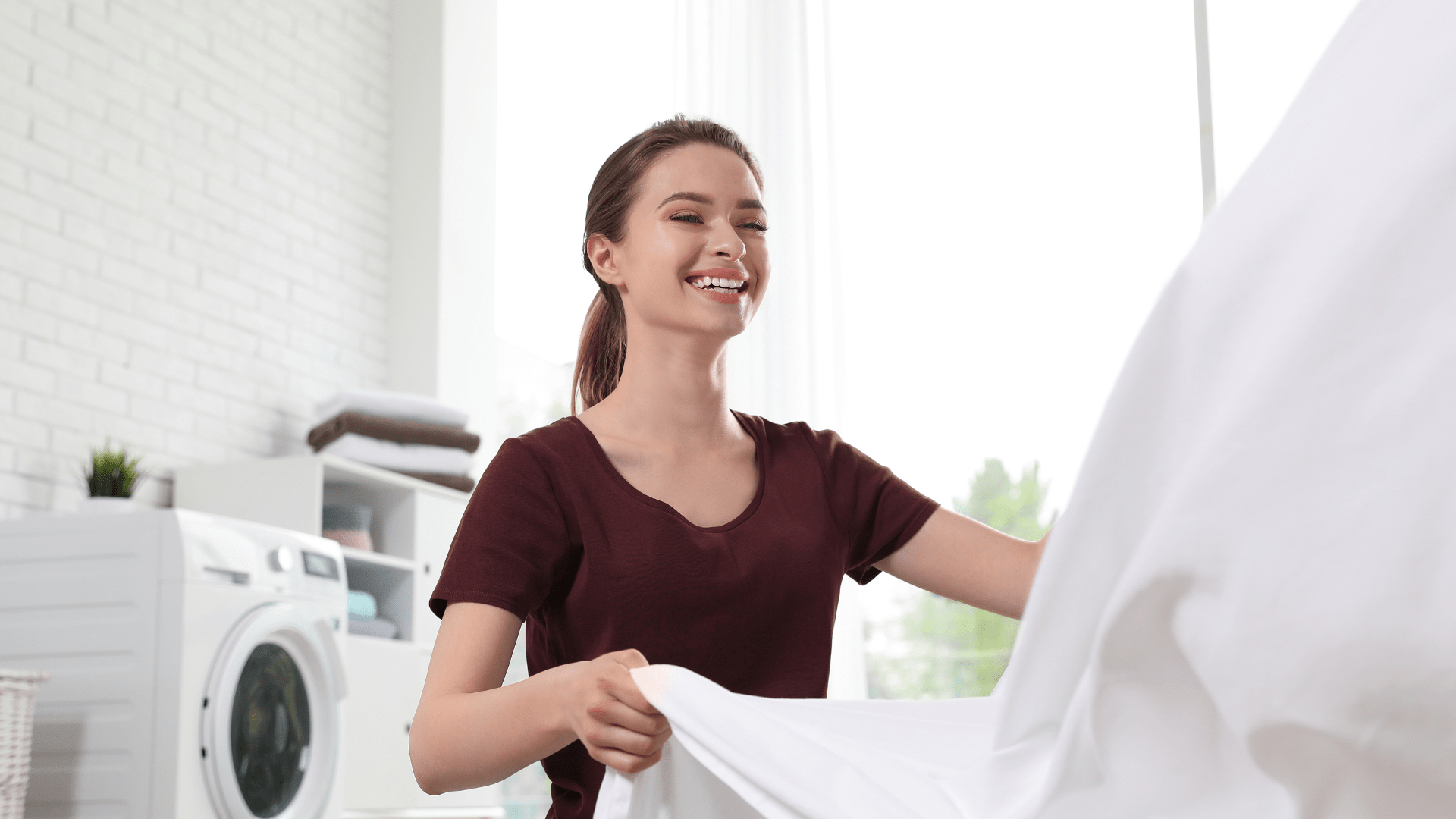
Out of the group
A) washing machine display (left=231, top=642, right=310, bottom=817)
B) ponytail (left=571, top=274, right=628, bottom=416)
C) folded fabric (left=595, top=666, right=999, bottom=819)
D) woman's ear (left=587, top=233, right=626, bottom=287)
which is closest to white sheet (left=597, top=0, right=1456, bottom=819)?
folded fabric (left=595, top=666, right=999, bottom=819)

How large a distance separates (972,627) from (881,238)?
4.08ft

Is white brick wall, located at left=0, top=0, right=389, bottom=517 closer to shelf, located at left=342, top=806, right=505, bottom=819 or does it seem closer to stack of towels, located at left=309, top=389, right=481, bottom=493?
stack of towels, located at left=309, top=389, right=481, bottom=493

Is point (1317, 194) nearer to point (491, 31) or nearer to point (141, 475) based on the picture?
point (141, 475)

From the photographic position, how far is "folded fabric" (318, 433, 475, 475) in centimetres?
371

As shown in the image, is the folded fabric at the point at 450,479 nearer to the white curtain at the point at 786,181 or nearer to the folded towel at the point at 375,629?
the folded towel at the point at 375,629

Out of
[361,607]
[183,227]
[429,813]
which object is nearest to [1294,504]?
[361,607]

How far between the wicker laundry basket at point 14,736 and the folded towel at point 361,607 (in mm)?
1081

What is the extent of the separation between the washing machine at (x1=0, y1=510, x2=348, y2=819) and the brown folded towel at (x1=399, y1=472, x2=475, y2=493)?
1024mm

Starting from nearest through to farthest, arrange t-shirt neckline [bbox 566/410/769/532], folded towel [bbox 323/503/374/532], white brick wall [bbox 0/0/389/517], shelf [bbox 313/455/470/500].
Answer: t-shirt neckline [bbox 566/410/769/532]
white brick wall [bbox 0/0/389/517]
shelf [bbox 313/455/470/500]
folded towel [bbox 323/503/374/532]

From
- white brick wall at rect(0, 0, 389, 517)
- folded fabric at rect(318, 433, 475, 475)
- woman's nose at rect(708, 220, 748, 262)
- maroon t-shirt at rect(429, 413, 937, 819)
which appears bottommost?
maroon t-shirt at rect(429, 413, 937, 819)

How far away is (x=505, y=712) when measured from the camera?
2.94ft

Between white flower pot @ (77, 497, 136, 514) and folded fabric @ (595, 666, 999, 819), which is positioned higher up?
white flower pot @ (77, 497, 136, 514)

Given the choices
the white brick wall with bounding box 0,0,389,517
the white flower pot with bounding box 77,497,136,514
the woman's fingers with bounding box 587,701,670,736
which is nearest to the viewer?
the woman's fingers with bounding box 587,701,670,736

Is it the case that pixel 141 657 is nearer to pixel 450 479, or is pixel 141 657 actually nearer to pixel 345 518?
pixel 345 518
